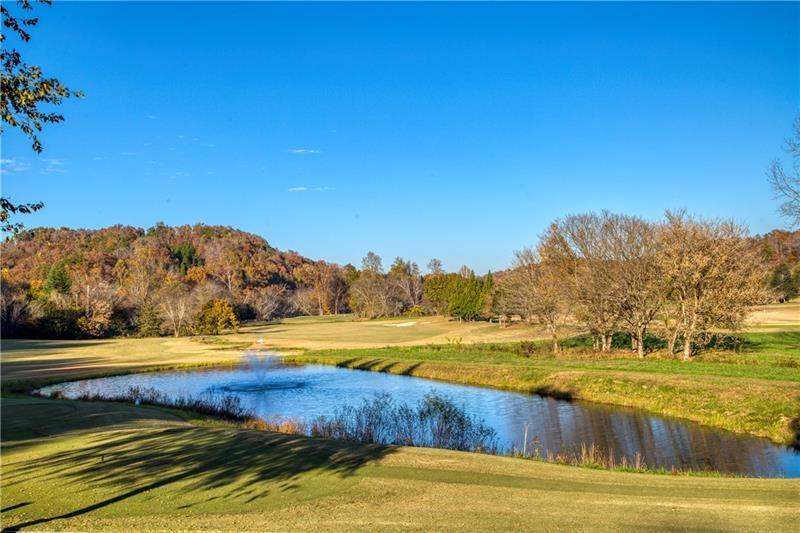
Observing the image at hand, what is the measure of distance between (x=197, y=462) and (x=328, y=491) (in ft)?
12.3

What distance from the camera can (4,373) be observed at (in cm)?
4238

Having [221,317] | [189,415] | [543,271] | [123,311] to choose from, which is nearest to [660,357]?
[543,271]

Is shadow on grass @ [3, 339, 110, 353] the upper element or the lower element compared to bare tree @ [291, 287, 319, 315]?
lower

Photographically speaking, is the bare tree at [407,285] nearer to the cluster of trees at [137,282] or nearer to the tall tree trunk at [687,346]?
the cluster of trees at [137,282]

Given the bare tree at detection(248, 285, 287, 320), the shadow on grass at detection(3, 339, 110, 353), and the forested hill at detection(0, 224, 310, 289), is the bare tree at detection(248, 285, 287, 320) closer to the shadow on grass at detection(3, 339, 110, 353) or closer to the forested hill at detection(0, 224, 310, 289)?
the forested hill at detection(0, 224, 310, 289)

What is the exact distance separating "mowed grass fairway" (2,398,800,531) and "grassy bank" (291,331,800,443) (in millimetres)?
13232

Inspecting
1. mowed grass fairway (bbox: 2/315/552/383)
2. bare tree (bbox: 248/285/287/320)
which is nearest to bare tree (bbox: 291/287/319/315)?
bare tree (bbox: 248/285/287/320)

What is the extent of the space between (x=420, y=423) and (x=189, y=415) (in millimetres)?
9865

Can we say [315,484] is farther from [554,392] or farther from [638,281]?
[638,281]

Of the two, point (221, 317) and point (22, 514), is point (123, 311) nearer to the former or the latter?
point (221, 317)

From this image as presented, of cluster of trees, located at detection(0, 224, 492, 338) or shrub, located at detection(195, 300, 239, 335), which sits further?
shrub, located at detection(195, 300, 239, 335)

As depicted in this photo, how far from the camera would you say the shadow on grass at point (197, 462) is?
11.6 m

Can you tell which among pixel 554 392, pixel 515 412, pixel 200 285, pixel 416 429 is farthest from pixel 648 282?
pixel 200 285

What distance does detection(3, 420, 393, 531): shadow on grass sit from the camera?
456 inches
